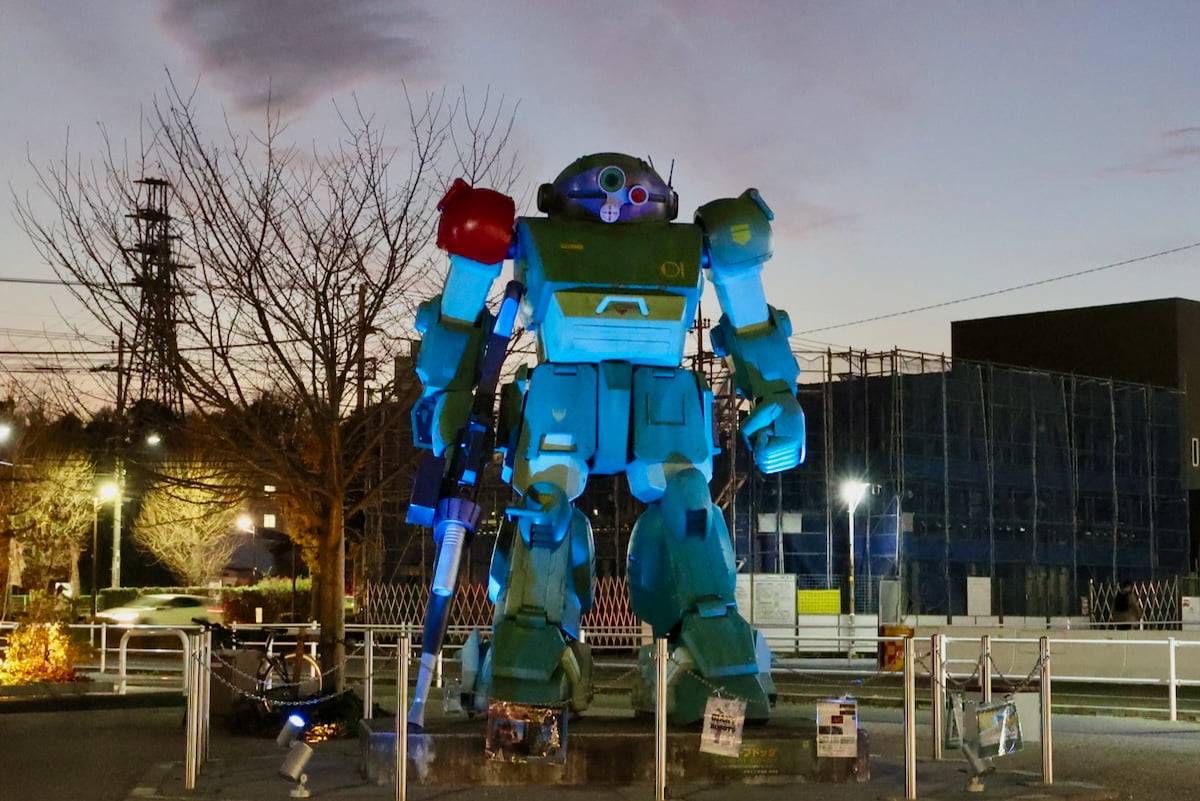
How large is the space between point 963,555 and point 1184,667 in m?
16.1

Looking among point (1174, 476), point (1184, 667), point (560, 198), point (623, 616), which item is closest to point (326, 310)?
point (560, 198)

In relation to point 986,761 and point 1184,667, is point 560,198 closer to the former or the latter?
point 986,761

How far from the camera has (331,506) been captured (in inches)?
591

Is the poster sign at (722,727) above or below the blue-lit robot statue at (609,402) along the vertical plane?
below

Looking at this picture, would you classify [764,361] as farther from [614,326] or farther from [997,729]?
[997,729]

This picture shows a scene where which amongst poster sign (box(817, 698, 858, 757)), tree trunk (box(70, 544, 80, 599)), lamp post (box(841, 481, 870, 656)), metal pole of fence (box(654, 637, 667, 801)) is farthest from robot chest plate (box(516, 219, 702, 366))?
tree trunk (box(70, 544, 80, 599))

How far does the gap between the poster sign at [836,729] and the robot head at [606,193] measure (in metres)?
3.50

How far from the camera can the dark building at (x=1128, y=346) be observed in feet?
166

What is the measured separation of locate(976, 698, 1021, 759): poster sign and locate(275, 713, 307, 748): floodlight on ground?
492 centimetres

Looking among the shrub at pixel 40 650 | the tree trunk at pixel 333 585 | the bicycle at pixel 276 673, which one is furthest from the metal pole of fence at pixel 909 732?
the shrub at pixel 40 650

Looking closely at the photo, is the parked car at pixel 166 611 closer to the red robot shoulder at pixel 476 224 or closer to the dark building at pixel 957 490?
the dark building at pixel 957 490

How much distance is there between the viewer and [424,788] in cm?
941

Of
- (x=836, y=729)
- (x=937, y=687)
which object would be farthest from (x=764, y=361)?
(x=937, y=687)

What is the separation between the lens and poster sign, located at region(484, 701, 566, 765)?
918cm
